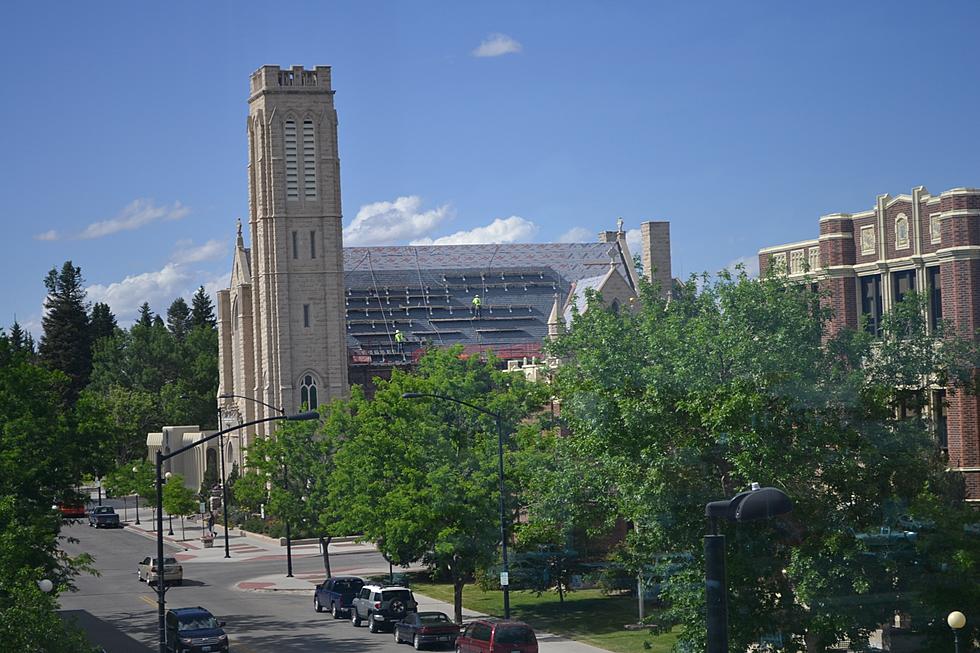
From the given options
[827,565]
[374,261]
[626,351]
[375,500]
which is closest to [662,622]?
[827,565]

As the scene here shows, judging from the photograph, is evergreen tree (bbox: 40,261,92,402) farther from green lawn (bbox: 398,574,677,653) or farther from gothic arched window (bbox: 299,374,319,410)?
green lawn (bbox: 398,574,677,653)

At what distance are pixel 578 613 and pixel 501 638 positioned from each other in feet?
38.4

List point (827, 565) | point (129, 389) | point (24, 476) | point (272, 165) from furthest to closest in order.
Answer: point (129, 389) → point (272, 165) → point (24, 476) → point (827, 565)

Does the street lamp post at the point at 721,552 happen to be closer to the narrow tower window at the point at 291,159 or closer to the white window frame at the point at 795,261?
the white window frame at the point at 795,261

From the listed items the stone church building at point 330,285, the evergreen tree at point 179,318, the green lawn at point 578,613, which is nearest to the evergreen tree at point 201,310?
the evergreen tree at point 179,318

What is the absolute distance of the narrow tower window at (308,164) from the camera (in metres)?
94.4

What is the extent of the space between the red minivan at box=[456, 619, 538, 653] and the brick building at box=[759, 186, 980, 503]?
465 inches

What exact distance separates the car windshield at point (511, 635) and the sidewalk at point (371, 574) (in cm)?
361

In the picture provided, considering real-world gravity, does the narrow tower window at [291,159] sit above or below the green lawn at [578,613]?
above

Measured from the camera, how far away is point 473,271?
110 m

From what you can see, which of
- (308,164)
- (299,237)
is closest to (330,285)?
(299,237)

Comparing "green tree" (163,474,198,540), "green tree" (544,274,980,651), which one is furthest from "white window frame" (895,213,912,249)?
"green tree" (163,474,198,540)

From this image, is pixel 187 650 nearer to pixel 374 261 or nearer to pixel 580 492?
pixel 580 492

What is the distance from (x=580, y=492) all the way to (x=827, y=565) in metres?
8.64
